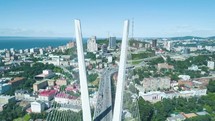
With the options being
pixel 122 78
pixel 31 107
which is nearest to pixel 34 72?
pixel 31 107

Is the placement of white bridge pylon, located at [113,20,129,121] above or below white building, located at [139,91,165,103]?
above

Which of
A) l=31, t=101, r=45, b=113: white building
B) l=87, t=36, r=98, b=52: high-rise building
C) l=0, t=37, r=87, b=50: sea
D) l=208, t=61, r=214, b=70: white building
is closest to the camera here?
l=31, t=101, r=45, b=113: white building

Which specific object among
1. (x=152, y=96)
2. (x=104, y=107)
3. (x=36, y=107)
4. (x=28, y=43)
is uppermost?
(x=104, y=107)

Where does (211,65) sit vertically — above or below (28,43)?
below

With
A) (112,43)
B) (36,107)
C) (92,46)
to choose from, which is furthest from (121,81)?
(112,43)

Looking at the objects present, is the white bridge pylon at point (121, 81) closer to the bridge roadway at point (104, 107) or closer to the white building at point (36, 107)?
the bridge roadway at point (104, 107)

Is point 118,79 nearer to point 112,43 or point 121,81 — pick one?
point 121,81

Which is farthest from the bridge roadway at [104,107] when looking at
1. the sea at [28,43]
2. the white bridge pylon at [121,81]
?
the sea at [28,43]

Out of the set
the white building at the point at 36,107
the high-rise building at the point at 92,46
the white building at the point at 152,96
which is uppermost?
the high-rise building at the point at 92,46

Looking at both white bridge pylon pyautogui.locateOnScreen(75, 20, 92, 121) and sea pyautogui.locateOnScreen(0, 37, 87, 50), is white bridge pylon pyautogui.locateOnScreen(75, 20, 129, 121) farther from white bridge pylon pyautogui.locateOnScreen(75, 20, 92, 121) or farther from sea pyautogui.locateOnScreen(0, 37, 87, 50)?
sea pyautogui.locateOnScreen(0, 37, 87, 50)

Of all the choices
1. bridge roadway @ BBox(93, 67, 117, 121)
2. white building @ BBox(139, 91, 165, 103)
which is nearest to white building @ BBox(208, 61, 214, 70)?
white building @ BBox(139, 91, 165, 103)

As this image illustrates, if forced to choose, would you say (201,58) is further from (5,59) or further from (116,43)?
(5,59)
